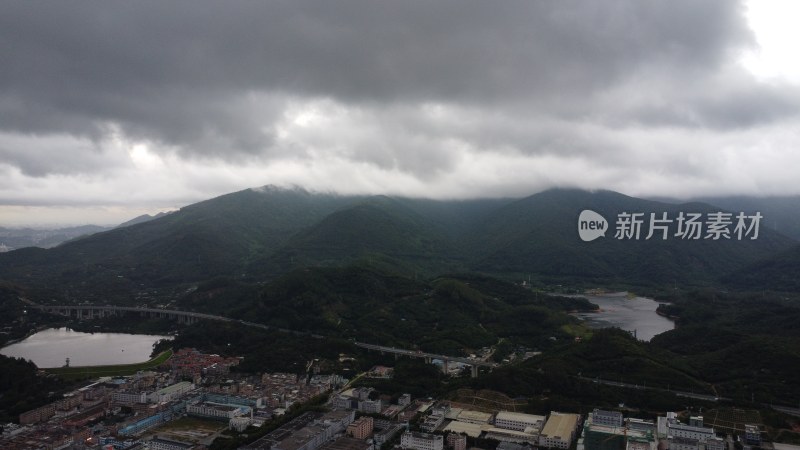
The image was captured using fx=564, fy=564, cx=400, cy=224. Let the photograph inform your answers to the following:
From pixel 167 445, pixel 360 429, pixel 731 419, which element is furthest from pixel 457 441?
pixel 731 419

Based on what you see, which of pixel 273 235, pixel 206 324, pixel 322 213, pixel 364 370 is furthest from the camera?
pixel 322 213

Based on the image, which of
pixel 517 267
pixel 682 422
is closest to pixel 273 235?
pixel 517 267

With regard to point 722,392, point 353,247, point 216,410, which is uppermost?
point 353,247

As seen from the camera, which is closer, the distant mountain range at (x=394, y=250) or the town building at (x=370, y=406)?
the town building at (x=370, y=406)

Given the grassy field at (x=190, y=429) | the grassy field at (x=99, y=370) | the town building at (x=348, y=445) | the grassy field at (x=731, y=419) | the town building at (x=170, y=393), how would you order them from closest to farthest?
the town building at (x=348, y=445), the grassy field at (x=731, y=419), the grassy field at (x=190, y=429), the town building at (x=170, y=393), the grassy field at (x=99, y=370)

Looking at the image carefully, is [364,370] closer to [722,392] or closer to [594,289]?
[722,392]

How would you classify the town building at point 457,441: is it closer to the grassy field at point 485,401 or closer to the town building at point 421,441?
A: the town building at point 421,441

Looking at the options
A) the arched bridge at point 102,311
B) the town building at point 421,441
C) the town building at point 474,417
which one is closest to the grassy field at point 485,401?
the town building at point 474,417
